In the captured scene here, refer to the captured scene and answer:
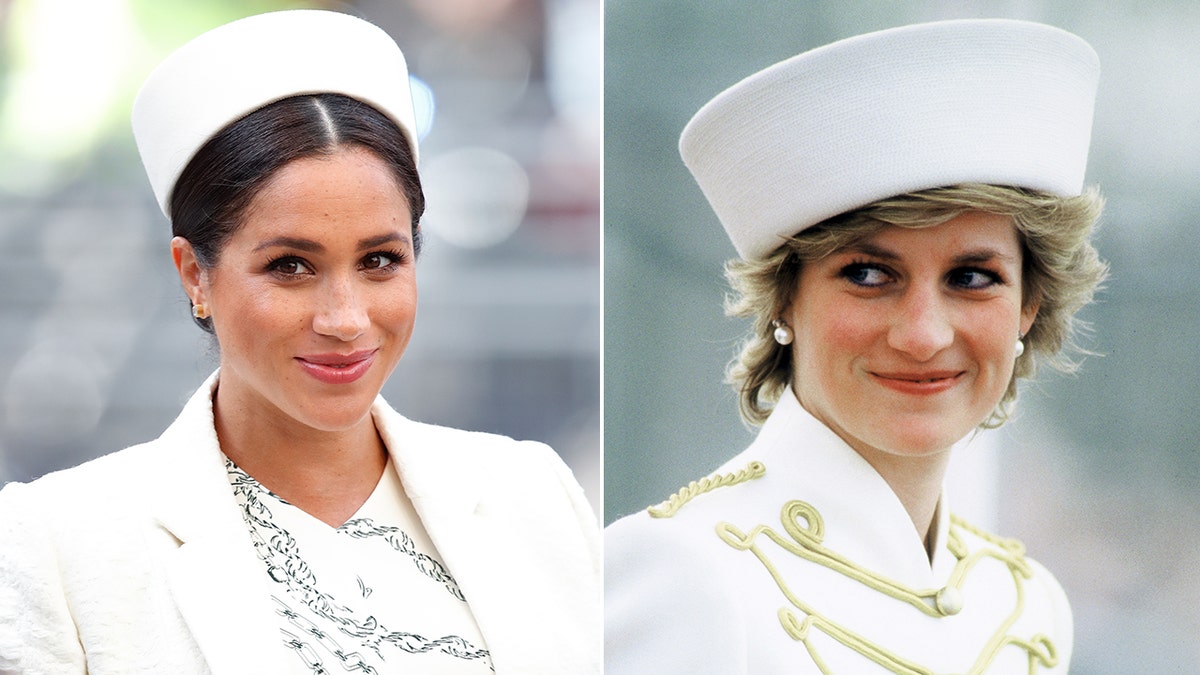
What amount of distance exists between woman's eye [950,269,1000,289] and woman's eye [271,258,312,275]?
3.14 ft

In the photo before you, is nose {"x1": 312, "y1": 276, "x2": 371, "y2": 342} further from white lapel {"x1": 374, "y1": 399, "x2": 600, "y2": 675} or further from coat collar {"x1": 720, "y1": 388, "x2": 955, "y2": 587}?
coat collar {"x1": 720, "y1": 388, "x2": 955, "y2": 587}

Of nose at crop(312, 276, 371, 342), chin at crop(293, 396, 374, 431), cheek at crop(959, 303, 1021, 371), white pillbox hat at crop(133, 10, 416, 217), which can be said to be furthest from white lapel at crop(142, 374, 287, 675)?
cheek at crop(959, 303, 1021, 371)

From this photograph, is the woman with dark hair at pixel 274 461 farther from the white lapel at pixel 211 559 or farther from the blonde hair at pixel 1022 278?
the blonde hair at pixel 1022 278

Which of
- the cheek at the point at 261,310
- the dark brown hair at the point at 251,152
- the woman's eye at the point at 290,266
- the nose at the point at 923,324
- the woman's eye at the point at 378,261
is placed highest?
the dark brown hair at the point at 251,152

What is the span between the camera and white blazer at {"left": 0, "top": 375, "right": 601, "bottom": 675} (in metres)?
1.81

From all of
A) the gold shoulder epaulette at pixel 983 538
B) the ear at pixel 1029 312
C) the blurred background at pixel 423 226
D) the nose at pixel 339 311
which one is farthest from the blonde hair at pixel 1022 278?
the blurred background at pixel 423 226

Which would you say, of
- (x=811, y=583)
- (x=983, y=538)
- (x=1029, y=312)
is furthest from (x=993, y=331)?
(x=811, y=583)

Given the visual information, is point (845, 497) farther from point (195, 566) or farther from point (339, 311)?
point (195, 566)

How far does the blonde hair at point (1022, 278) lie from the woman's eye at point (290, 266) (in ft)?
2.26

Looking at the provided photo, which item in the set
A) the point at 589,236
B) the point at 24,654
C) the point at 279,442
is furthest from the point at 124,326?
the point at 589,236

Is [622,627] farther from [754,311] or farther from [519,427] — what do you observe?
[519,427]

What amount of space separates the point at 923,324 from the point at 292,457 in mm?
1058

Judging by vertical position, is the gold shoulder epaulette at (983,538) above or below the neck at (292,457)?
below

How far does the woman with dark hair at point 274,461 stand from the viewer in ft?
6.01
